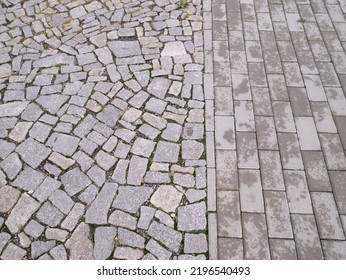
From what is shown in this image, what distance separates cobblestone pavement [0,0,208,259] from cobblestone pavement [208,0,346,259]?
320mm

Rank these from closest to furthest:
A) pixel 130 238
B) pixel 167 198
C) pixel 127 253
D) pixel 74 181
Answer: pixel 127 253 < pixel 130 238 < pixel 167 198 < pixel 74 181

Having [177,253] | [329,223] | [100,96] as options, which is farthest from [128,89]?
[329,223]

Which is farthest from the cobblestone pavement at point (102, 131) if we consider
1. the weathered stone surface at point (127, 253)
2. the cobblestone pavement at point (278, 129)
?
the cobblestone pavement at point (278, 129)

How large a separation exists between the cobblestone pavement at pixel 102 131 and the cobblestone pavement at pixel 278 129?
12.6 inches

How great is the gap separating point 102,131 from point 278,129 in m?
2.36

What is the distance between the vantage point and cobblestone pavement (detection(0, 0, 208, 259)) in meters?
3.71

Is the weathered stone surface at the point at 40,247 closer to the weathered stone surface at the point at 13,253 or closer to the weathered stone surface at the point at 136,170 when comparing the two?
the weathered stone surface at the point at 13,253

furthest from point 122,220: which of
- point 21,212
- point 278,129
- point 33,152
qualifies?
point 278,129

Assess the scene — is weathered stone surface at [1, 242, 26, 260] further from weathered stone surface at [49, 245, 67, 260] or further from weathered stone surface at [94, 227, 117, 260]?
weathered stone surface at [94, 227, 117, 260]

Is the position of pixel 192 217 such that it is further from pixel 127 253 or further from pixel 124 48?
pixel 124 48

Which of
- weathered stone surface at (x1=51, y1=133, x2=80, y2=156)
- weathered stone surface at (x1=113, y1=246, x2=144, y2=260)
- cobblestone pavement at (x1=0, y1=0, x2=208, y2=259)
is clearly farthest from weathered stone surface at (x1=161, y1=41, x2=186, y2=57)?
weathered stone surface at (x1=113, y1=246, x2=144, y2=260)

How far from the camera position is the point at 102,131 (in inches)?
181

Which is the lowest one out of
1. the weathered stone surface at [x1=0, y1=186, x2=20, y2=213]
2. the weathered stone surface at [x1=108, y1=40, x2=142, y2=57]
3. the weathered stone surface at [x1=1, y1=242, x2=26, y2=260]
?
the weathered stone surface at [x1=1, y1=242, x2=26, y2=260]

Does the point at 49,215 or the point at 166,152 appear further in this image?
the point at 166,152
